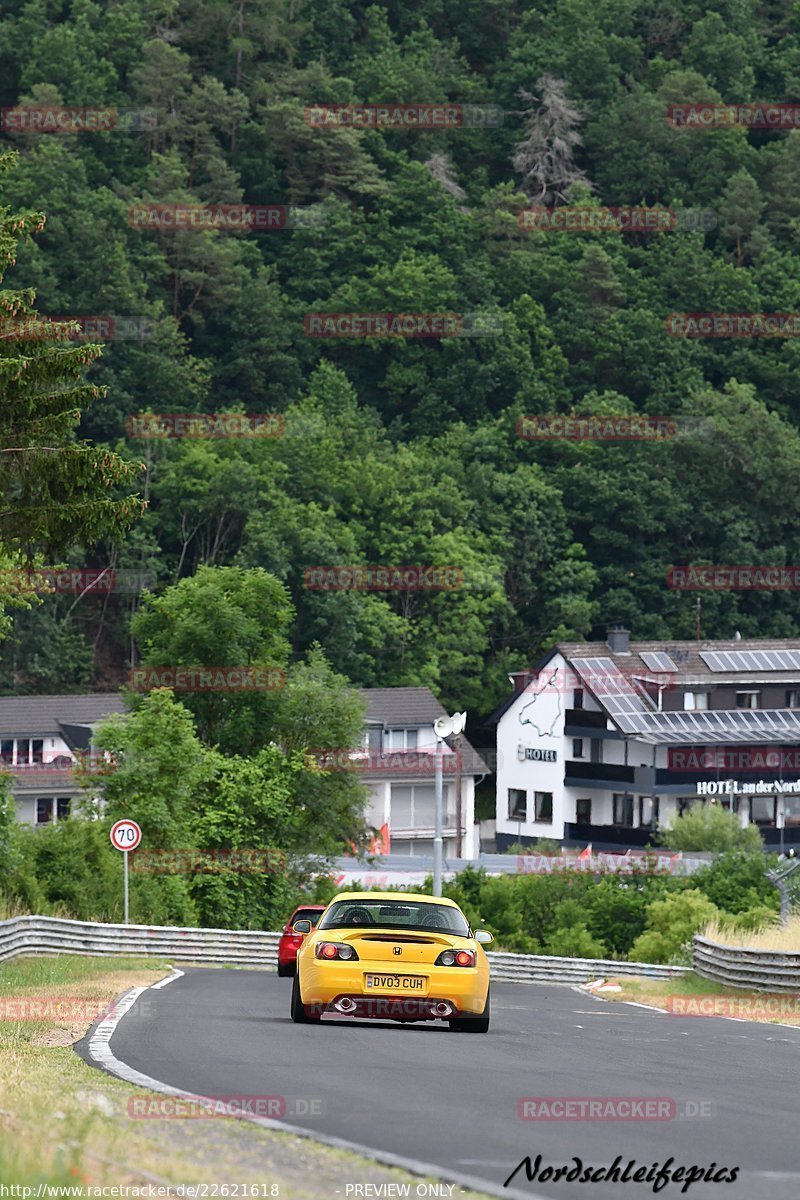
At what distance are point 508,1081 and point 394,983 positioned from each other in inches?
148

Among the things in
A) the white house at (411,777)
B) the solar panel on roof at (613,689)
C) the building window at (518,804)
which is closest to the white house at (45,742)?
the white house at (411,777)

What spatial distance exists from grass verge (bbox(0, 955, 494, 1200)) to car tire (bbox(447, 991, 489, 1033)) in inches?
186

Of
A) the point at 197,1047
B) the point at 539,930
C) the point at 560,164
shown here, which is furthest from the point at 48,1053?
the point at 560,164

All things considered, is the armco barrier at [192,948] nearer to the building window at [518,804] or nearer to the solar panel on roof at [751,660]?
the building window at [518,804]

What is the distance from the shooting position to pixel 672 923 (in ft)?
162

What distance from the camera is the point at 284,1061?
13.0m

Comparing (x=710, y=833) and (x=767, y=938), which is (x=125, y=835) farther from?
(x=710, y=833)

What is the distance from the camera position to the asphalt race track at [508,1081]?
9070mm

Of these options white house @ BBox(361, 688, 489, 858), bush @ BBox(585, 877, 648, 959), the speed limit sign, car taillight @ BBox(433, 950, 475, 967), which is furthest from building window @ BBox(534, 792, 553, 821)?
car taillight @ BBox(433, 950, 475, 967)

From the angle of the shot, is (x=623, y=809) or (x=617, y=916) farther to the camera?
(x=623, y=809)

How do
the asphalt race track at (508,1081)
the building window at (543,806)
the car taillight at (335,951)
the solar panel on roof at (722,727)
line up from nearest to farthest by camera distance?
the asphalt race track at (508,1081), the car taillight at (335,951), the solar panel on roof at (722,727), the building window at (543,806)

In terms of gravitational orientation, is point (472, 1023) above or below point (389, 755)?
below

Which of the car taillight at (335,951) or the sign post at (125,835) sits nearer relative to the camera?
the car taillight at (335,951)

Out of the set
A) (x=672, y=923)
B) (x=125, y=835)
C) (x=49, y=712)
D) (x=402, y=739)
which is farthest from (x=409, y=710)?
(x=125, y=835)
